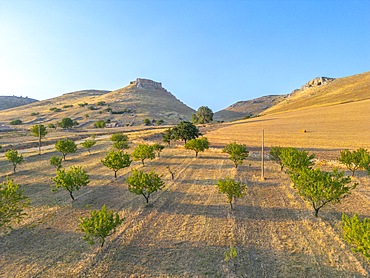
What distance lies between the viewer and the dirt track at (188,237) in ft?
40.5

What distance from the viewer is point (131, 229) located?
16641mm

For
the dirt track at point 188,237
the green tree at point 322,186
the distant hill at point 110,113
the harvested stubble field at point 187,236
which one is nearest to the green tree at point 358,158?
the harvested stubble field at point 187,236

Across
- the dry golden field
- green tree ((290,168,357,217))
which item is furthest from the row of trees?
the dry golden field

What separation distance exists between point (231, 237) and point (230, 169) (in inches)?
710

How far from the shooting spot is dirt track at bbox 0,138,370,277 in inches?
486

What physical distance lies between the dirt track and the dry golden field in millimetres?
61

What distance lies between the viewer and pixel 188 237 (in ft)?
50.3

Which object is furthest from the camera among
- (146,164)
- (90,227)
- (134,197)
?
(146,164)

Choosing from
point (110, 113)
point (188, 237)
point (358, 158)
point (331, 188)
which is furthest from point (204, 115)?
point (188, 237)

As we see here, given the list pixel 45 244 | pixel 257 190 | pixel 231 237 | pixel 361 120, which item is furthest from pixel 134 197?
pixel 361 120

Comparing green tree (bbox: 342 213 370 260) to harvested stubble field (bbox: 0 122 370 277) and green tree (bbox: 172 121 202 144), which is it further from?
green tree (bbox: 172 121 202 144)

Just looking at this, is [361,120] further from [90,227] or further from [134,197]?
[90,227]

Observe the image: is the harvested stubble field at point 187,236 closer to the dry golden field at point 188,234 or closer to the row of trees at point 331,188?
the dry golden field at point 188,234

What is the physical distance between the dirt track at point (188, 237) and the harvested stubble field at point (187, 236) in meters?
0.06
